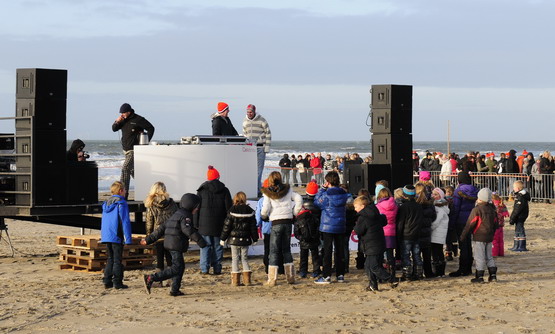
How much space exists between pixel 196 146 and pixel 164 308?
4.71 metres

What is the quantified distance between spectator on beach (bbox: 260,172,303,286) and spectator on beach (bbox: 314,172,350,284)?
35 cm

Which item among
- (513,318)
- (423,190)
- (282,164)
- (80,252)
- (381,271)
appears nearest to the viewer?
(513,318)

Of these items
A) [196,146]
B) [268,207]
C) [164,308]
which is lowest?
[164,308]

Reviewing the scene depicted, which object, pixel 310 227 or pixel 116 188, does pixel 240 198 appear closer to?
pixel 310 227

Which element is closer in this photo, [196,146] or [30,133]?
[30,133]

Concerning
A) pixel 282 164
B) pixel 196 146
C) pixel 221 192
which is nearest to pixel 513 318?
pixel 221 192

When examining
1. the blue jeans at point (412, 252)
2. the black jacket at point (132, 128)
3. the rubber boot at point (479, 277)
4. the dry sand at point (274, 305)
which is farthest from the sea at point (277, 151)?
the rubber boot at point (479, 277)

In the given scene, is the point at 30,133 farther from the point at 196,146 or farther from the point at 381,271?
the point at 381,271

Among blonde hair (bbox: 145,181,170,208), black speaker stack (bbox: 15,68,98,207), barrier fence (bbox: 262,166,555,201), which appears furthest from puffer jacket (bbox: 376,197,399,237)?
barrier fence (bbox: 262,166,555,201)

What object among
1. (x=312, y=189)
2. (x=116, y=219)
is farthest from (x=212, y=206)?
(x=116, y=219)

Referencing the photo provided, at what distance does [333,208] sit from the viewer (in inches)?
492

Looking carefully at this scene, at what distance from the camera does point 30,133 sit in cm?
1380

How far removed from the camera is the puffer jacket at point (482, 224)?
492 inches

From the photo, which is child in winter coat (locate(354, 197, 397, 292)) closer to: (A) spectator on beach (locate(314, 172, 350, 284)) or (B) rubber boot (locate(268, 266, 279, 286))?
(A) spectator on beach (locate(314, 172, 350, 284))
